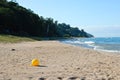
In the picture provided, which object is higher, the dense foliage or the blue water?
the dense foliage

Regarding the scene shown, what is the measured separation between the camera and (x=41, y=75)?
33.5ft

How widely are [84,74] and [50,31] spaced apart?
11030 centimetres

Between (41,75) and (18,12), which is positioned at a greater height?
(18,12)

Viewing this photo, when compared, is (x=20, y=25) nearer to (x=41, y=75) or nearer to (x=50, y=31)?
(x=50, y=31)

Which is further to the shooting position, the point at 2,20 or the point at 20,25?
the point at 20,25

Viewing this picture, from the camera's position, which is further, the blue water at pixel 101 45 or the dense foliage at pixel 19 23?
the dense foliage at pixel 19 23

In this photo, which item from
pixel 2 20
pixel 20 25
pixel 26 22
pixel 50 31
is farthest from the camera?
pixel 50 31

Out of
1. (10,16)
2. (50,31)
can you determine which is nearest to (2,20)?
(10,16)

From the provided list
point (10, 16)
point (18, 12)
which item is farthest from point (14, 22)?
point (18, 12)

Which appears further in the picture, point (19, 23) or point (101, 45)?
point (19, 23)

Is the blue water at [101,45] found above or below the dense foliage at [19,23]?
below

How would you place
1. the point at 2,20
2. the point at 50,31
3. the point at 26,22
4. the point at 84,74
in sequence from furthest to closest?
1. the point at 50,31
2. the point at 26,22
3. the point at 2,20
4. the point at 84,74

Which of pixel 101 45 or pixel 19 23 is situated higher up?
pixel 19 23

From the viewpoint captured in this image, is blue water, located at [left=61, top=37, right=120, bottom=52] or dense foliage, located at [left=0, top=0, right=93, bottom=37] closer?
blue water, located at [left=61, top=37, right=120, bottom=52]
